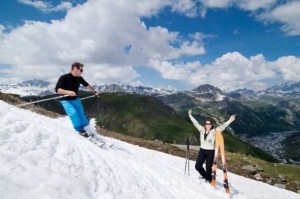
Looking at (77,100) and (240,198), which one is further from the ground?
(77,100)

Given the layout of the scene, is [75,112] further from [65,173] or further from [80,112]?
[65,173]

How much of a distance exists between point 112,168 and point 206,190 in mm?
6657

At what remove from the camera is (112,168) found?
13.9 m

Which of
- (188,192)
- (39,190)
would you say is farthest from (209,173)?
(39,190)

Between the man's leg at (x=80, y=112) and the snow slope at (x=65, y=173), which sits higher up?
the man's leg at (x=80, y=112)

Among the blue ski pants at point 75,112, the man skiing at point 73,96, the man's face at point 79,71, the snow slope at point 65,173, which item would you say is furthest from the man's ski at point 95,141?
the man's face at point 79,71

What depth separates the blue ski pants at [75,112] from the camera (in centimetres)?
1803

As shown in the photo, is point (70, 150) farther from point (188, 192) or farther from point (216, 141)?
point (216, 141)

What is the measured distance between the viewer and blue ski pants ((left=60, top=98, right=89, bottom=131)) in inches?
710

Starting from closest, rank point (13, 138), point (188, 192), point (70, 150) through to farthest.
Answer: point (13, 138)
point (70, 150)
point (188, 192)

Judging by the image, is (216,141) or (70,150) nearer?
(70,150)

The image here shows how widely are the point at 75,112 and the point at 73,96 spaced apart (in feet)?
2.84

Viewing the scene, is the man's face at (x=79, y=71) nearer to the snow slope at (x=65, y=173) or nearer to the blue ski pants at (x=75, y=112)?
the blue ski pants at (x=75, y=112)

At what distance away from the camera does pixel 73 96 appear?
17828 mm
